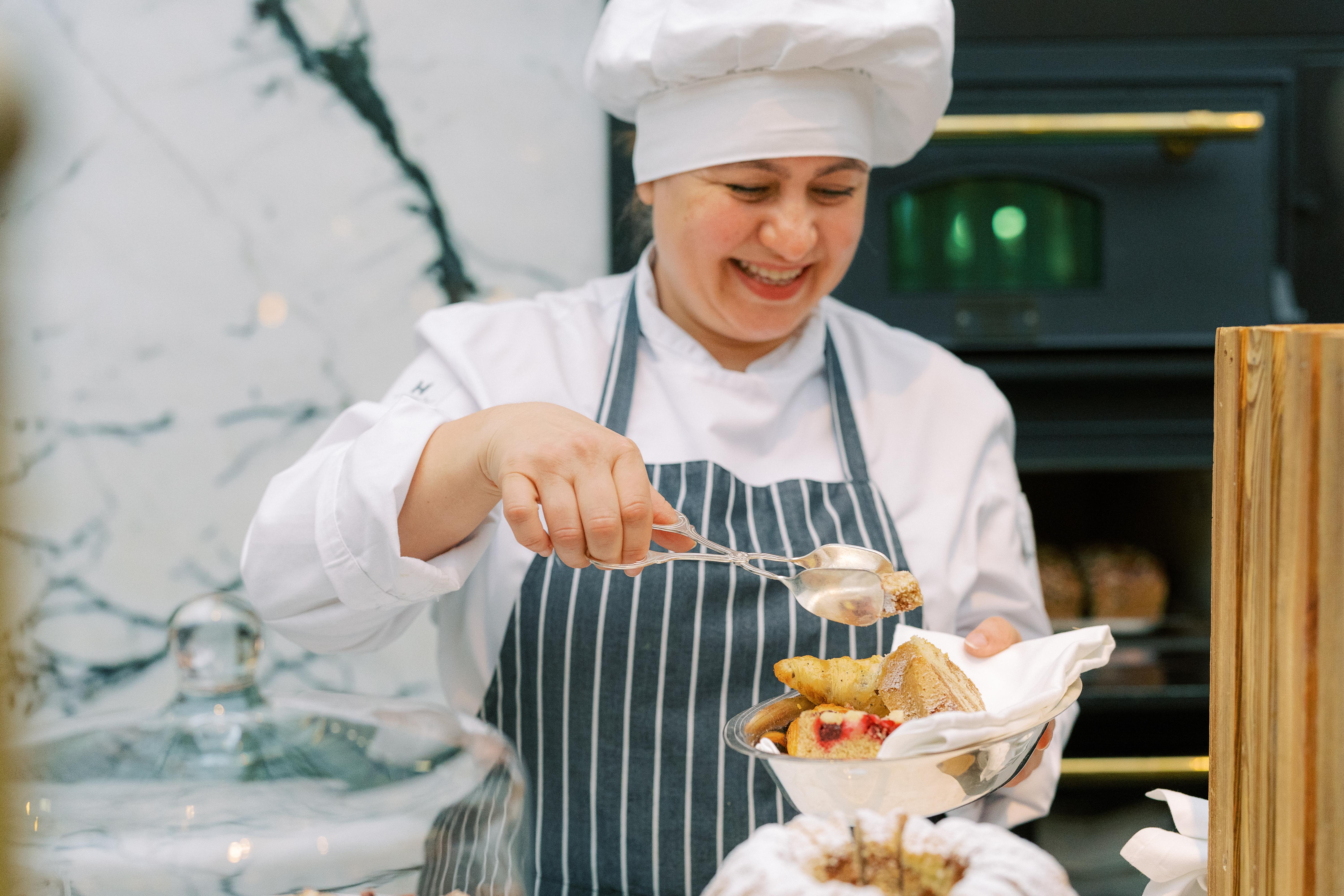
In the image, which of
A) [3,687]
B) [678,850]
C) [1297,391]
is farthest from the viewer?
[678,850]

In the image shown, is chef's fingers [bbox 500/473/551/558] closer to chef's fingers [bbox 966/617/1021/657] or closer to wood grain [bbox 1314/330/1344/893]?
chef's fingers [bbox 966/617/1021/657]

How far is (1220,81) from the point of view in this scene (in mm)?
1699

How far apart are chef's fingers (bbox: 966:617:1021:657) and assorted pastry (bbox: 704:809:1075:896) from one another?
0.36 metres

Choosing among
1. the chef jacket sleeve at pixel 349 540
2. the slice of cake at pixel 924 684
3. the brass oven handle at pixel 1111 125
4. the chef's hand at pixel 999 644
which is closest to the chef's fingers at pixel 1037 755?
the chef's hand at pixel 999 644

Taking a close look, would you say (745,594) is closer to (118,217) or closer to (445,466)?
(445,466)

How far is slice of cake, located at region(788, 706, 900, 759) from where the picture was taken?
0.67 m

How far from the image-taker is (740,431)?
125cm

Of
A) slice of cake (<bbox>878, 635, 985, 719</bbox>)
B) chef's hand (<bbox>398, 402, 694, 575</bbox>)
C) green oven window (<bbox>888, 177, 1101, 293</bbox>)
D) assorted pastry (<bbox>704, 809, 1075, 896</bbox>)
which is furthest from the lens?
green oven window (<bbox>888, 177, 1101, 293</bbox>)

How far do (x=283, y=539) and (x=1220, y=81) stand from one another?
1.51 metres

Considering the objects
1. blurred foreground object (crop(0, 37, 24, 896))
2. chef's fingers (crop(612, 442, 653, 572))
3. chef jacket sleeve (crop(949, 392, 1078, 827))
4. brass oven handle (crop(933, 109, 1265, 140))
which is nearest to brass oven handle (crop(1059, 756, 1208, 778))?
chef jacket sleeve (crop(949, 392, 1078, 827))

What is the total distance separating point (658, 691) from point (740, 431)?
31 centimetres

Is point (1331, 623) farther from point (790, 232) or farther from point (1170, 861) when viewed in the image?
point (790, 232)

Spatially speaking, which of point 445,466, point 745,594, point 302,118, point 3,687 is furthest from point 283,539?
point 302,118

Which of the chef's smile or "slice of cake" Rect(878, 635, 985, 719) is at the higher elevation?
the chef's smile
